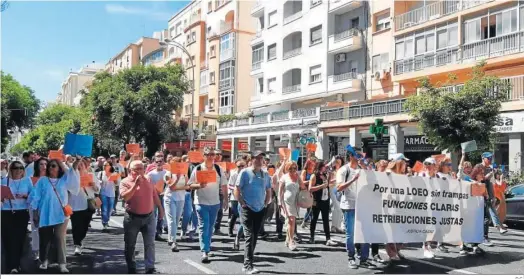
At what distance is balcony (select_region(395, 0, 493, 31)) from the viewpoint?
26.5m

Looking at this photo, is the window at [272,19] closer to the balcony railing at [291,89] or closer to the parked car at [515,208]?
the balcony railing at [291,89]

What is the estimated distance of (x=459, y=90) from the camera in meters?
19.5

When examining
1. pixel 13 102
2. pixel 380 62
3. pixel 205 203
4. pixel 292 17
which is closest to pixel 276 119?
pixel 292 17

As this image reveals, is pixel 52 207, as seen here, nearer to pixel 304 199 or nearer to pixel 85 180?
pixel 85 180

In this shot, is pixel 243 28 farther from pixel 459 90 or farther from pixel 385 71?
pixel 459 90

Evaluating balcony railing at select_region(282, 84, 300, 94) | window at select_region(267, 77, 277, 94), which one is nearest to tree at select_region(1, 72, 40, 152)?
balcony railing at select_region(282, 84, 300, 94)

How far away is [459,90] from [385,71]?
1201 cm

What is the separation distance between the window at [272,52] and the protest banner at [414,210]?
1263 inches

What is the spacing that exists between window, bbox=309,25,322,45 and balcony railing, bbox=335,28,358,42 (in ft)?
6.14

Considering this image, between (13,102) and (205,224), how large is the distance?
21.1 feet

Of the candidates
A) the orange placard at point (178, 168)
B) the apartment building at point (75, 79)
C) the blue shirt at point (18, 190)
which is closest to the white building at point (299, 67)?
the apartment building at point (75, 79)

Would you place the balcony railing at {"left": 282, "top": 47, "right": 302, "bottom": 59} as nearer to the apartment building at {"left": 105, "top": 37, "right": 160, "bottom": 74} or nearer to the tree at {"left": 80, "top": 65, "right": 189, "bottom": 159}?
the tree at {"left": 80, "top": 65, "right": 189, "bottom": 159}

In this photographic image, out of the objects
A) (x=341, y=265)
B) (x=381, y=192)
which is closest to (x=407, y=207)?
(x=381, y=192)

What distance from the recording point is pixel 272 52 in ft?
137
